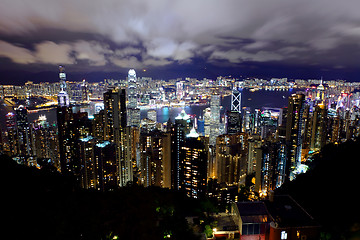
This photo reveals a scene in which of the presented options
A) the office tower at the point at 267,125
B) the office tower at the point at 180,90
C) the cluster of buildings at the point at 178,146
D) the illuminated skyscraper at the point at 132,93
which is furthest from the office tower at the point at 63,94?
the office tower at the point at 267,125

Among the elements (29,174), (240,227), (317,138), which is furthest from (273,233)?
(317,138)

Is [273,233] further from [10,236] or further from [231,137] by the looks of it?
[231,137]

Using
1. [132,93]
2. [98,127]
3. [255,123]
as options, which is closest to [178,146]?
[98,127]

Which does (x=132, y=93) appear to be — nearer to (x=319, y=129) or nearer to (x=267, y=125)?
(x=267, y=125)

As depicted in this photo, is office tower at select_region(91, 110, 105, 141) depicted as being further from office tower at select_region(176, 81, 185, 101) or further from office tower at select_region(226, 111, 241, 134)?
office tower at select_region(176, 81, 185, 101)

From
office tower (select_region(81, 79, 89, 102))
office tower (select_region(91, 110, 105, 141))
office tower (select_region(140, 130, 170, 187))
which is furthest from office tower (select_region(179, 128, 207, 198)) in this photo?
office tower (select_region(81, 79, 89, 102))

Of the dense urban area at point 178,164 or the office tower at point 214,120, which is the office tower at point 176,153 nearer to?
the dense urban area at point 178,164
